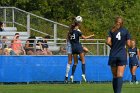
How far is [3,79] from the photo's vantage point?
2452 centimetres

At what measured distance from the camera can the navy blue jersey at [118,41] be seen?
16531 mm

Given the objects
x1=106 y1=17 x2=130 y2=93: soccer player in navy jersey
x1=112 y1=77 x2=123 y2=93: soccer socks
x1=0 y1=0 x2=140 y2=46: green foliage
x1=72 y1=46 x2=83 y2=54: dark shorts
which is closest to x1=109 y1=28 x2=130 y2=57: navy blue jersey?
x1=106 y1=17 x2=130 y2=93: soccer player in navy jersey

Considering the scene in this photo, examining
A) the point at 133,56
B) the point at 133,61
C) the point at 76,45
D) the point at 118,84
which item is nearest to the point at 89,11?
the point at 133,56

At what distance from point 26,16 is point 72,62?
7771 mm

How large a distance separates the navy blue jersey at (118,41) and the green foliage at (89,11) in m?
27.5

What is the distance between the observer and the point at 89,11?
46656 mm

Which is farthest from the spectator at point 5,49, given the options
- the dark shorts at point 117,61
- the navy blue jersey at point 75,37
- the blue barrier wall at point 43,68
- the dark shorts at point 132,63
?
the dark shorts at point 117,61

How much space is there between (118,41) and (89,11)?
30.2m

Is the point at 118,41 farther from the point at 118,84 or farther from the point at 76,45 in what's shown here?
the point at 76,45

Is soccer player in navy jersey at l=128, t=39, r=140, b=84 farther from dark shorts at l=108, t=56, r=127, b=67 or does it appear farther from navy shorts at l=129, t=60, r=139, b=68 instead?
dark shorts at l=108, t=56, r=127, b=67

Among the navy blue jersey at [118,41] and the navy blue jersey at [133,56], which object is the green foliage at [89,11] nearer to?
the navy blue jersey at [133,56]

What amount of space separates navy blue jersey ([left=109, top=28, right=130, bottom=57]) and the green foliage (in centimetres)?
2750

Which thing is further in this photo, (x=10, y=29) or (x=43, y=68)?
(x=10, y=29)

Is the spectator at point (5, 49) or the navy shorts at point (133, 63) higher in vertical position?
the spectator at point (5, 49)
